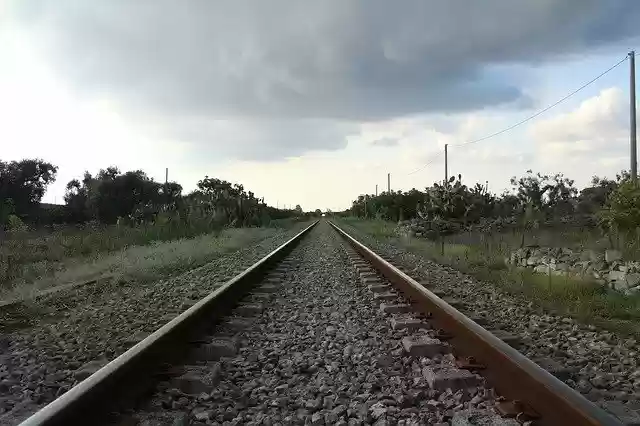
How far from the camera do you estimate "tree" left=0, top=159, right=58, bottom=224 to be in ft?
142

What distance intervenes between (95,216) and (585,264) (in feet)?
152

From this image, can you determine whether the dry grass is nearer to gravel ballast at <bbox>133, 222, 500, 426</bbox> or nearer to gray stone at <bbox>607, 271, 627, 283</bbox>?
gravel ballast at <bbox>133, 222, 500, 426</bbox>

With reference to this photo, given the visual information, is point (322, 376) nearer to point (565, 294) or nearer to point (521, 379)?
point (521, 379)

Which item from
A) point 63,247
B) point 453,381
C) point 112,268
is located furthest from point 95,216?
point 453,381

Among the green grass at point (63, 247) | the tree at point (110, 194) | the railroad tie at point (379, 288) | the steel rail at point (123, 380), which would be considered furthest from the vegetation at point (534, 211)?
the tree at point (110, 194)

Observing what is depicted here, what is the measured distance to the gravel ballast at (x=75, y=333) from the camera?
3.82m

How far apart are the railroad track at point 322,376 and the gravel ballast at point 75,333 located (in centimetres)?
52


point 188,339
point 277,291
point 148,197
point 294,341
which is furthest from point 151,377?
point 148,197

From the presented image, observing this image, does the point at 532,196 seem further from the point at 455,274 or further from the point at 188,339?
the point at 188,339

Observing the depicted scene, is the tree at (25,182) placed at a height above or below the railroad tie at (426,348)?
above

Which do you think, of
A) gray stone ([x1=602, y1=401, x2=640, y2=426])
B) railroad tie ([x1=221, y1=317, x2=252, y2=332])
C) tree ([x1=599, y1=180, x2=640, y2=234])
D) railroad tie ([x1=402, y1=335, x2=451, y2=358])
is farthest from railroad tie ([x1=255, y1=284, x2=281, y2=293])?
tree ([x1=599, y1=180, x2=640, y2=234])

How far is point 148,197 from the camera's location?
54312 millimetres

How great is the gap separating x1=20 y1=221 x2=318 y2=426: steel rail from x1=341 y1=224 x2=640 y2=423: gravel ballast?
2.85 metres

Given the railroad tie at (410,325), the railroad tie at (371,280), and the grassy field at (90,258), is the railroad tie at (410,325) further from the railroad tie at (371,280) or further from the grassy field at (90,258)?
the grassy field at (90,258)
